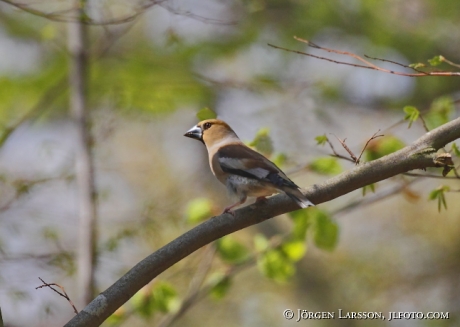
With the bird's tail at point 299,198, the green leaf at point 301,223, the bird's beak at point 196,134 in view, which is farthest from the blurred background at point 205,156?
the bird's tail at point 299,198

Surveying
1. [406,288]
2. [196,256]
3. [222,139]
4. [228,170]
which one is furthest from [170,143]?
[228,170]

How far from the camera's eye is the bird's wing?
14.2 ft

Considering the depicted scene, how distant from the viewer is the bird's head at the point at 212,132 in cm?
556

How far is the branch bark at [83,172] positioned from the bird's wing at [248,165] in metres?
1.89

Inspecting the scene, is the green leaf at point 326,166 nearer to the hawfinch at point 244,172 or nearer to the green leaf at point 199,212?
the hawfinch at point 244,172

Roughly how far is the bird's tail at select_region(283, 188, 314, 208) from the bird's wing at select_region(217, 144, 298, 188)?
369 millimetres

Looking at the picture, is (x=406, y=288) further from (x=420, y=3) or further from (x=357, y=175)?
(x=357, y=175)

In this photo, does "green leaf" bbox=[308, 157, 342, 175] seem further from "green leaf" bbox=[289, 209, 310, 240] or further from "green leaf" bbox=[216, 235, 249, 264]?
"green leaf" bbox=[216, 235, 249, 264]

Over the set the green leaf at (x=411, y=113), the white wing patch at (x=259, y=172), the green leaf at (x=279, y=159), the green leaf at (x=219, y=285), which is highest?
the green leaf at (x=279, y=159)

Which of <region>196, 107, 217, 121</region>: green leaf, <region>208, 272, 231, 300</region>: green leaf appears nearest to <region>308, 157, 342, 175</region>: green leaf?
<region>196, 107, 217, 121</region>: green leaf

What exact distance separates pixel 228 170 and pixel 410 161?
1697mm

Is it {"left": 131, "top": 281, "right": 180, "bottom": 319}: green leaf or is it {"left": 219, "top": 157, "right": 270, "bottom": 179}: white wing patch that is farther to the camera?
{"left": 131, "top": 281, "right": 180, "bottom": 319}: green leaf

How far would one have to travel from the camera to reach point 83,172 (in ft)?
20.5

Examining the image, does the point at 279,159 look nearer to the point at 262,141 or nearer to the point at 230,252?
the point at 262,141
